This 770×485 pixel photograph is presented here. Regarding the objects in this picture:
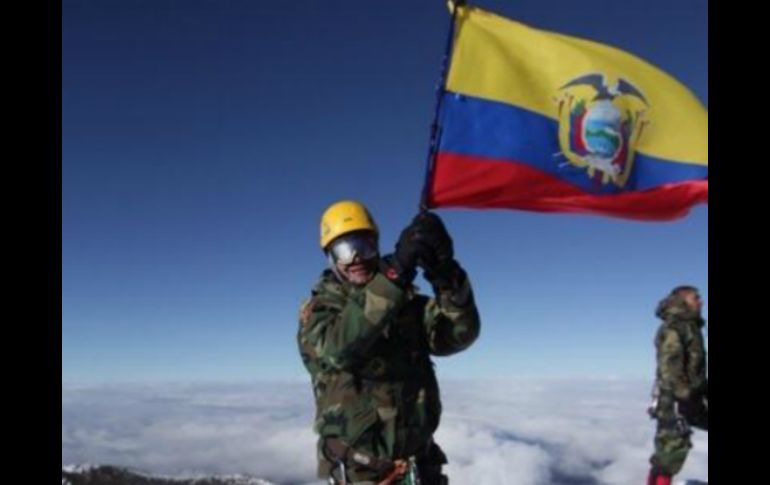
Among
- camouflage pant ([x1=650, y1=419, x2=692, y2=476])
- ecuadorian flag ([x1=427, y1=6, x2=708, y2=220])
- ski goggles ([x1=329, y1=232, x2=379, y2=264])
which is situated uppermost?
ecuadorian flag ([x1=427, y1=6, x2=708, y2=220])

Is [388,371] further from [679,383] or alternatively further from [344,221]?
[679,383]

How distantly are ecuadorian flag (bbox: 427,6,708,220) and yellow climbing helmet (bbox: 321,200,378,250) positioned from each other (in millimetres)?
602

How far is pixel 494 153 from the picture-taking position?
626 centimetres

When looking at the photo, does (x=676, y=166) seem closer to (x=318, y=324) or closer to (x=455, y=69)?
(x=455, y=69)

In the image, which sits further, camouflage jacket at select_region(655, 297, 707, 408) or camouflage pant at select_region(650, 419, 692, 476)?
camouflage jacket at select_region(655, 297, 707, 408)

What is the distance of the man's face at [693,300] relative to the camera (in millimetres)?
11543

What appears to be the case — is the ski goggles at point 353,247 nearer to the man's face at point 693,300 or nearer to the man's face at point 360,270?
the man's face at point 360,270

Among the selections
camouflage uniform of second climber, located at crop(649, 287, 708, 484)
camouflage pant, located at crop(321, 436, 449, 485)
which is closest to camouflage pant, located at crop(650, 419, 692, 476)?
camouflage uniform of second climber, located at crop(649, 287, 708, 484)

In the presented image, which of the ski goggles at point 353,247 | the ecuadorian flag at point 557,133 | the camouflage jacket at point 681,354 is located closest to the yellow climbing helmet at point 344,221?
the ski goggles at point 353,247

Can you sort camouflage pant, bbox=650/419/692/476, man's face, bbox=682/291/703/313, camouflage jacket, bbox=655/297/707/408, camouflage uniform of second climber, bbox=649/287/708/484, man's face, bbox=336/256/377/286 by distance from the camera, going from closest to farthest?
man's face, bbox=336/256/377/286
camouflage pant, bbox=650/419/692/476
camouflage uniform of second climber, bbox=649/287/708/484
camouflage jacket, bbox=655/297/707/408
man's face, bbox=682/291/703/313

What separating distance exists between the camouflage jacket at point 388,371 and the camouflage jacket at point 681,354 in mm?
6960

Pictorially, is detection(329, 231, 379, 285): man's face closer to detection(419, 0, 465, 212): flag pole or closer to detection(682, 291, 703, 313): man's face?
detection(419, 0, 465, 212): flag pole

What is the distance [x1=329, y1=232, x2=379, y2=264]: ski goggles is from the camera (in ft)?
18.7
